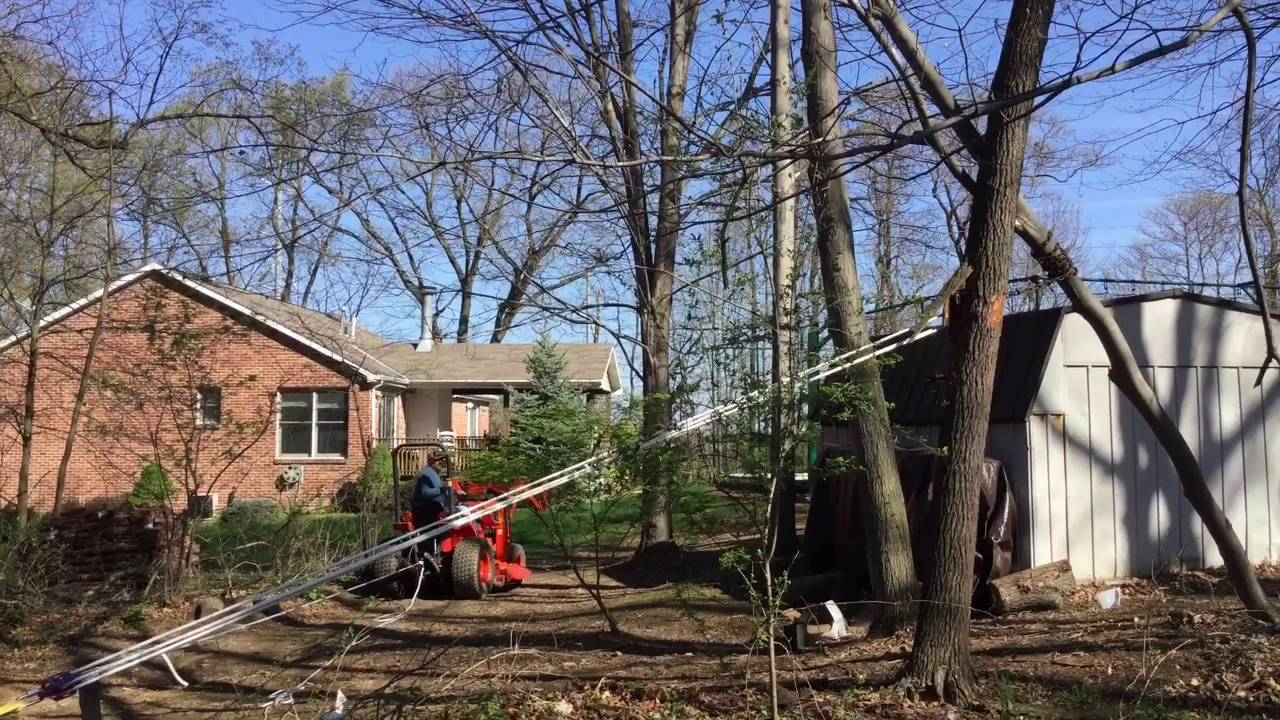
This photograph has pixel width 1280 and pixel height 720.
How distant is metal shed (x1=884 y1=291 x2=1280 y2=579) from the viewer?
974cm

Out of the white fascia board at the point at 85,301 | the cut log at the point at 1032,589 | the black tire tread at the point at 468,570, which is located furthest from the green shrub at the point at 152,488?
the cut log at the point at 1032,589

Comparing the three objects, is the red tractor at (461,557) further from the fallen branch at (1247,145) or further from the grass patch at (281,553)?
the fallen branch at (1247,145)

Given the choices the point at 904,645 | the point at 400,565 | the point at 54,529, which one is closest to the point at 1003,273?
the point at 904,645

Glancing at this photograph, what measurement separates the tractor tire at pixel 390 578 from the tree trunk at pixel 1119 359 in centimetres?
715

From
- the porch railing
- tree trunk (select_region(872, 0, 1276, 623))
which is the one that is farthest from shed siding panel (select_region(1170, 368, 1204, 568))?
the porch railing

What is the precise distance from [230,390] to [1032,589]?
8.80m

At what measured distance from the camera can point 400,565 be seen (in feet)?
38.2

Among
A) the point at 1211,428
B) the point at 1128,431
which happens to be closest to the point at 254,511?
the point at 1128,431

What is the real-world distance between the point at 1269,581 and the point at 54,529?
11.8 m

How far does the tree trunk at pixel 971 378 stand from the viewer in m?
6.29

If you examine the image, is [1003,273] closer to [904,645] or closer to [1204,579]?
[904,645]

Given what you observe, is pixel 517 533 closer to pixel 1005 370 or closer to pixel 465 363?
pixel 1005 370

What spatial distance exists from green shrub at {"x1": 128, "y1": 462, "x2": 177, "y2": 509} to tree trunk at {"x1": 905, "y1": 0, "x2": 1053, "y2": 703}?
24.1 ft

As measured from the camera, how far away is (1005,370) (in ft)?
33.2
